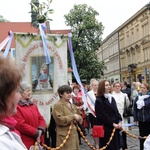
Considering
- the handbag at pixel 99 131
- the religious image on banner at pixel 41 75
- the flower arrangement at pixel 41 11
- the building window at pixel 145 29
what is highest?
the building window at pixel 145 29

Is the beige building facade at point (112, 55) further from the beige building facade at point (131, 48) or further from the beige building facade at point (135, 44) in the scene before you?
the beige building facade at point (135, 44)

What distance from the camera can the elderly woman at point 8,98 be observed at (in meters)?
1.33

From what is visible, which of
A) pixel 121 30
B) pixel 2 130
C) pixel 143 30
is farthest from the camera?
pixel 121 30

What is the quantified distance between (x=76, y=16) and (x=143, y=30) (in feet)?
63.6

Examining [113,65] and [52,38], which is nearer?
[52,38]

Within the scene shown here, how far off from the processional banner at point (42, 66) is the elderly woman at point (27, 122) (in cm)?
138

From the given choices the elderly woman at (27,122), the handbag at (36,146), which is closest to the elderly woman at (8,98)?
the elderly woman at (27,122)

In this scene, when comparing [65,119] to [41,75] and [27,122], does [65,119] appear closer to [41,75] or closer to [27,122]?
[27,122]

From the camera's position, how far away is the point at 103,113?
6312 mm

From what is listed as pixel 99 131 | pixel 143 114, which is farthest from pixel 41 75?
pixel 143 114

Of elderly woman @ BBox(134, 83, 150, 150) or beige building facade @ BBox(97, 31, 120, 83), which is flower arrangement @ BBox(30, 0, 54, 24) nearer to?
elderly woman @ BBox(134, 83, 150, 150)

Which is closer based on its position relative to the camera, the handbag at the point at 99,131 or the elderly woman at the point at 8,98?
the elderly woman at the point at 8,98

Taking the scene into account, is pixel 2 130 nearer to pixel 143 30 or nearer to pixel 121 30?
pixel 143 30

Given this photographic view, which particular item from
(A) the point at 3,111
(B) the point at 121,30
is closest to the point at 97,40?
(B) the point at 121,30
